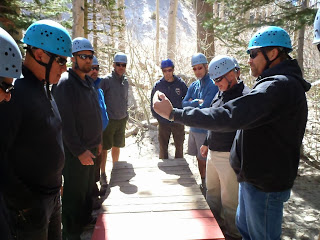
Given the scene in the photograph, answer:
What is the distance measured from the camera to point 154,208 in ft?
10.2

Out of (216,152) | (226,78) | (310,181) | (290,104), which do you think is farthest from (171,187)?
(310,181)

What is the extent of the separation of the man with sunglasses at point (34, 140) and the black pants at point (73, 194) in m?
0.80

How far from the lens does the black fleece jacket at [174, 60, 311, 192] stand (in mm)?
1912

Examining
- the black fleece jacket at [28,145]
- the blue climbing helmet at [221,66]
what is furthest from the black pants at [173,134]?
the black fleece jacket at [28,145]

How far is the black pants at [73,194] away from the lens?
A: 10.3 feet

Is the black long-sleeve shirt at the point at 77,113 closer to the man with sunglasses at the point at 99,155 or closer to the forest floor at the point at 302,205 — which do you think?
the man with sunglasses at the point at 99,155

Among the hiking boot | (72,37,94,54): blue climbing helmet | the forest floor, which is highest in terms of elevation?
(72,37,94,54): blue climbing helmet

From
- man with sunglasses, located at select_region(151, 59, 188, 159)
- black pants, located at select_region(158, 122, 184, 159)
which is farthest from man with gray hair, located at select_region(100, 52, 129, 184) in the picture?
black pants, located at select_region(158, 122, 184, 159)

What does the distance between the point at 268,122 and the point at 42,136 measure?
1626 mm

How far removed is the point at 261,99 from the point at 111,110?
3.69m

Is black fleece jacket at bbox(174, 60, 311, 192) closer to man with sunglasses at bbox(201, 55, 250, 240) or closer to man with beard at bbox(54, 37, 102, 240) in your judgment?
man with sunglasses at bbox(201, 55, 250, 240)

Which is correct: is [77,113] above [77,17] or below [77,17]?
below

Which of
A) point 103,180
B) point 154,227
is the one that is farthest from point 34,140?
point 103,180

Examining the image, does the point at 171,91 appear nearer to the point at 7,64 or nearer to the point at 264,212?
the point at 264,212
